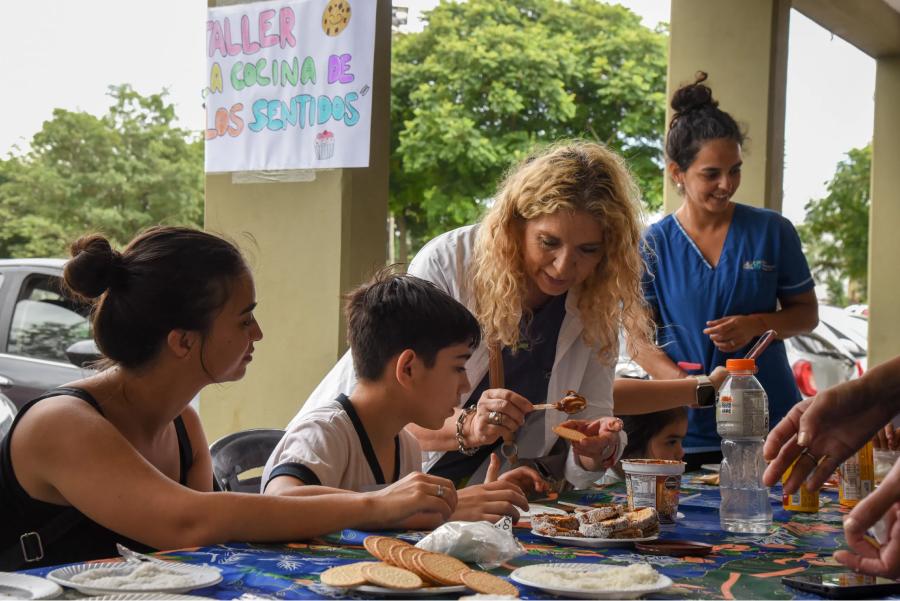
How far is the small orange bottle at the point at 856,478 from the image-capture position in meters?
2.41

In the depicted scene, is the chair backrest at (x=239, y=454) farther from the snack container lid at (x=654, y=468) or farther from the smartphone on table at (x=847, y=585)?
the smartphone on table at (x=847, y=585)

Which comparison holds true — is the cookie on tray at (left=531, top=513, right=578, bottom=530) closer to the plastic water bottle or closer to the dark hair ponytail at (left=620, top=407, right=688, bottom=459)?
the plastic water bottle

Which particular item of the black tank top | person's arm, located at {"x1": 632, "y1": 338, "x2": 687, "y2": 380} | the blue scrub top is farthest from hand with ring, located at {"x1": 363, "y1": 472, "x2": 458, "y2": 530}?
the blue scrub top

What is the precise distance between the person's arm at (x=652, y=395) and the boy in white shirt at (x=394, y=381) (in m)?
0.81

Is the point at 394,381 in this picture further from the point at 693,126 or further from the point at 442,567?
the point at 693,126

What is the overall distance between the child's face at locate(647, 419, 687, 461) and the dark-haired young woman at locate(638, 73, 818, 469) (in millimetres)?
329

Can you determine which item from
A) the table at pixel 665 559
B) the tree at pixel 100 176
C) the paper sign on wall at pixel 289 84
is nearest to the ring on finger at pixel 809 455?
the table at pixel 665 559

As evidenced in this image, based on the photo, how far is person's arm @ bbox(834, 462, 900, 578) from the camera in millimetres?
1354

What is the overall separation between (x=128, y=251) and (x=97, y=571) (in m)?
0.80

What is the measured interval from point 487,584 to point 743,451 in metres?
1.01

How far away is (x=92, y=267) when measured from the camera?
78.0 inches

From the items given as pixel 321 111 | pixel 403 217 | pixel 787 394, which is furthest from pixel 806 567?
pixel 403 217

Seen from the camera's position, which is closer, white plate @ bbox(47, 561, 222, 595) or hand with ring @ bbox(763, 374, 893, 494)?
white plate @ bbox(47, 561, 222, 595)

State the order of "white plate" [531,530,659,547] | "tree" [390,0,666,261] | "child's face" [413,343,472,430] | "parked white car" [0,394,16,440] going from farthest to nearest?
"tree" [390,0,666,261] < "parked white car" [0,394,16,440] < "child's face" [413,343,472,430] < "white plate" [531,530,659,547]
